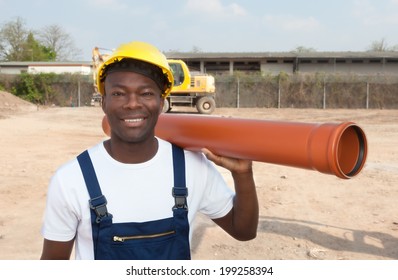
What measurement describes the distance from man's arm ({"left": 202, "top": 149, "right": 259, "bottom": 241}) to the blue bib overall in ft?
0.73

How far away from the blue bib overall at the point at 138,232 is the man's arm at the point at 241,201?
22 cm

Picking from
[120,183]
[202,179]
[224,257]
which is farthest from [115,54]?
[224,257]

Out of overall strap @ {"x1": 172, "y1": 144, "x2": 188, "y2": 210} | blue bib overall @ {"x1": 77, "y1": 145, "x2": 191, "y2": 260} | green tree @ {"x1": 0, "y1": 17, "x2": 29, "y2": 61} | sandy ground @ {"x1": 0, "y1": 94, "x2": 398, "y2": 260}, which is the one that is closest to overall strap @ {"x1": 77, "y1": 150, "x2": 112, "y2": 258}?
blue bib overall @ {"x1": 77, "y1": 145, "x2": 191, "y2": 260}

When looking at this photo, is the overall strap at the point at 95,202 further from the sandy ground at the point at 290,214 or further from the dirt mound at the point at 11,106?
the dirt mound at the point at 11,106

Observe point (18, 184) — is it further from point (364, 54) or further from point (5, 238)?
point (364, 54)

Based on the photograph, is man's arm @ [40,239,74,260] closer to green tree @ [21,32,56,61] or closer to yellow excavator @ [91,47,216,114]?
yellow excavator @ [91,47,216,114]

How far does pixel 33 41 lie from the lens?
6384 cm

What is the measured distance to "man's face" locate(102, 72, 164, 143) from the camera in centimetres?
184

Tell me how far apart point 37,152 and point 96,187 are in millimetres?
9694

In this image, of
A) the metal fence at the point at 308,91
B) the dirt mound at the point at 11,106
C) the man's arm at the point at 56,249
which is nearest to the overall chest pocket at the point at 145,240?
the man's arm at the point at 56,249

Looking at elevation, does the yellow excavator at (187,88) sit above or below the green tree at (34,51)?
below

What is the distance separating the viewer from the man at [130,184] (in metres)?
1.77

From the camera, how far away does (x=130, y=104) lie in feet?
6.03

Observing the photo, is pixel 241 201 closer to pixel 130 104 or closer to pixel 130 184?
pixel 130 184
